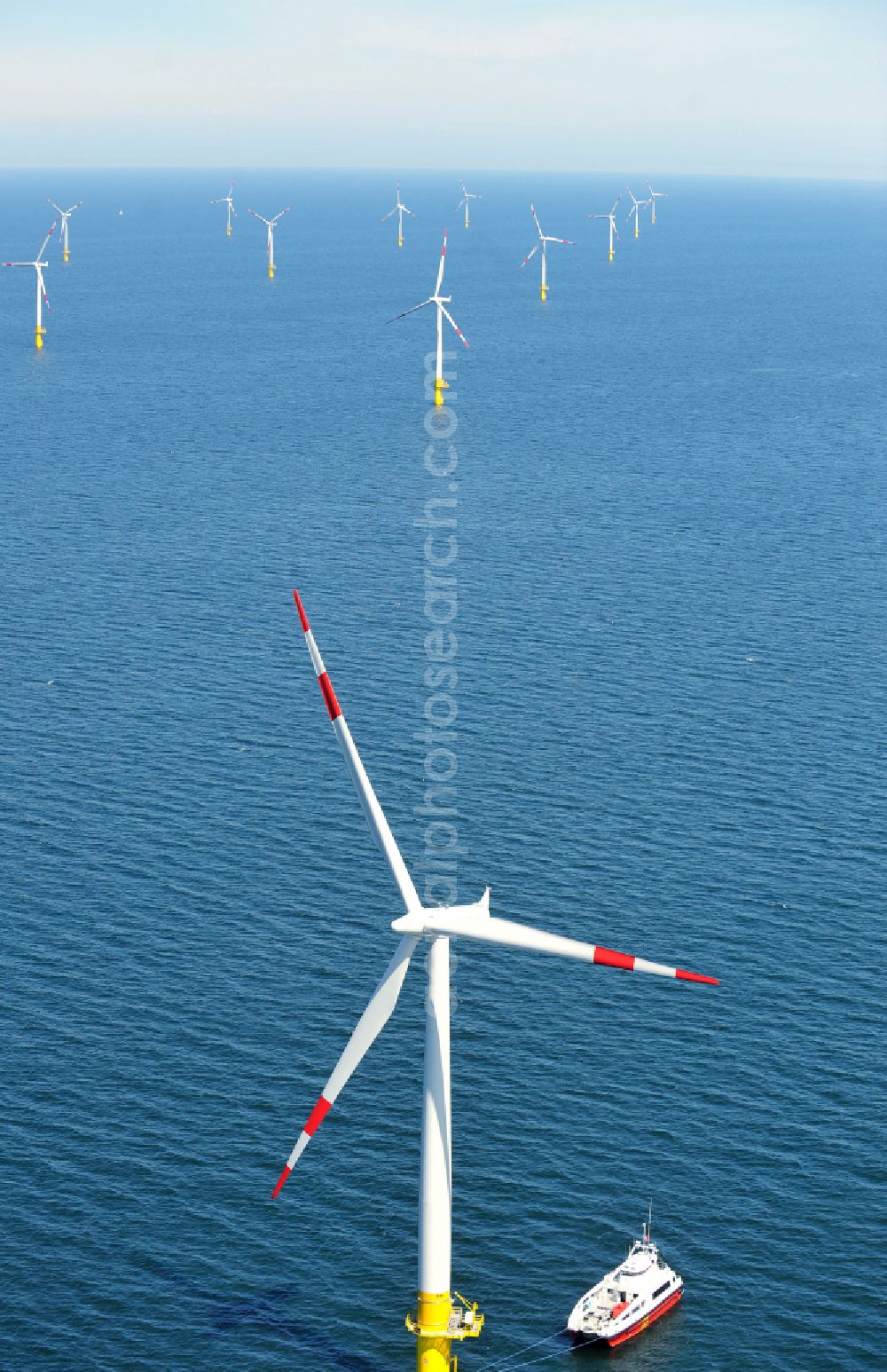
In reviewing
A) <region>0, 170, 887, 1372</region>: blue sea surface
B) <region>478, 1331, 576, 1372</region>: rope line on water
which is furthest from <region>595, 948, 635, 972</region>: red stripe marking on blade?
<region>0, 170, 887, 1372</region>: blue sea surface

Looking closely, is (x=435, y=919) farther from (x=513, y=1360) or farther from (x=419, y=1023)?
(x=419, y=1023)

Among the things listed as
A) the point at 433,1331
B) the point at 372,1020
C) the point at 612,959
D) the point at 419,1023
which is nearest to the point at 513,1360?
the point at 433,1331

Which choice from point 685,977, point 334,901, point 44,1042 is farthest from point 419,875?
point 685,977

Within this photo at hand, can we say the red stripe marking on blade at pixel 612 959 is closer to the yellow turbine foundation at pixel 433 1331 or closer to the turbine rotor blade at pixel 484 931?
the turbine rotor blade at pixel 484 931

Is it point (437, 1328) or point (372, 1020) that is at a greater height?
point (372, 1020)

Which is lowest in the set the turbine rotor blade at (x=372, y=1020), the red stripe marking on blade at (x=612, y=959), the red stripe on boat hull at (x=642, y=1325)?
the red stripe on boat hull at (x=642, y=1325)

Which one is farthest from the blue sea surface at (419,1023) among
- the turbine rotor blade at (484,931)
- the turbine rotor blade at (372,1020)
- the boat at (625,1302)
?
the turbine rotor blade at (484,931)
